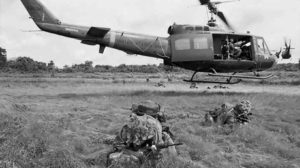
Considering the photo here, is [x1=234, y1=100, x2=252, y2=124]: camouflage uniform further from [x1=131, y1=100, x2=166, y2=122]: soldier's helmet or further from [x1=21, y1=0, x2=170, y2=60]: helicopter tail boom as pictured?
[x1=21, y1=0, x2=170, y2=60]: helicopter tail boom

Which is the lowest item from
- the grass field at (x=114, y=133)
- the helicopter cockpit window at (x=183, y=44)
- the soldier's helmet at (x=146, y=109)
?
the grass field at (x=114, y=133)

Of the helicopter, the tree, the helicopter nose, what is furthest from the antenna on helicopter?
the tree

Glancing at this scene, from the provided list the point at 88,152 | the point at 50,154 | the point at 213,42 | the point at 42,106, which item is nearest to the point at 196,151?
the point at 88,152

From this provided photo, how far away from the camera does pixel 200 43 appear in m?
16.0

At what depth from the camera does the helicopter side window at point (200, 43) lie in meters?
16.0

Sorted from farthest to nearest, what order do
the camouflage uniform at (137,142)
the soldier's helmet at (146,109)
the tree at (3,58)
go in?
the tree at (3,58) → the soldier's helmet at (146,109) → the camouflage uniform at (137,142)

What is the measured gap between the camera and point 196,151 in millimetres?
6566

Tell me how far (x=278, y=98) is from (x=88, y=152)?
463 inches

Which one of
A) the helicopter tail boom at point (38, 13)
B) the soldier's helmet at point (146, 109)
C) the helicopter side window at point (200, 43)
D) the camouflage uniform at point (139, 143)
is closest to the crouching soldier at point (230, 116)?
the soldier's helmet at point (146, 109)

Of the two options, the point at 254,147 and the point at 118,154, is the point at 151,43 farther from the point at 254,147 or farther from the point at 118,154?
the point at 118,154

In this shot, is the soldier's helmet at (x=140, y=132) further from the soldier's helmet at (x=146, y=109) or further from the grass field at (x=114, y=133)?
the soldier's helmet at (x=146, y=109)

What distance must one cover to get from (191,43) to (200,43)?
0.50m

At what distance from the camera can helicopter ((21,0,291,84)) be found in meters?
14.7

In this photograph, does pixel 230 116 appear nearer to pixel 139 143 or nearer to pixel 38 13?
pixel 139 143
